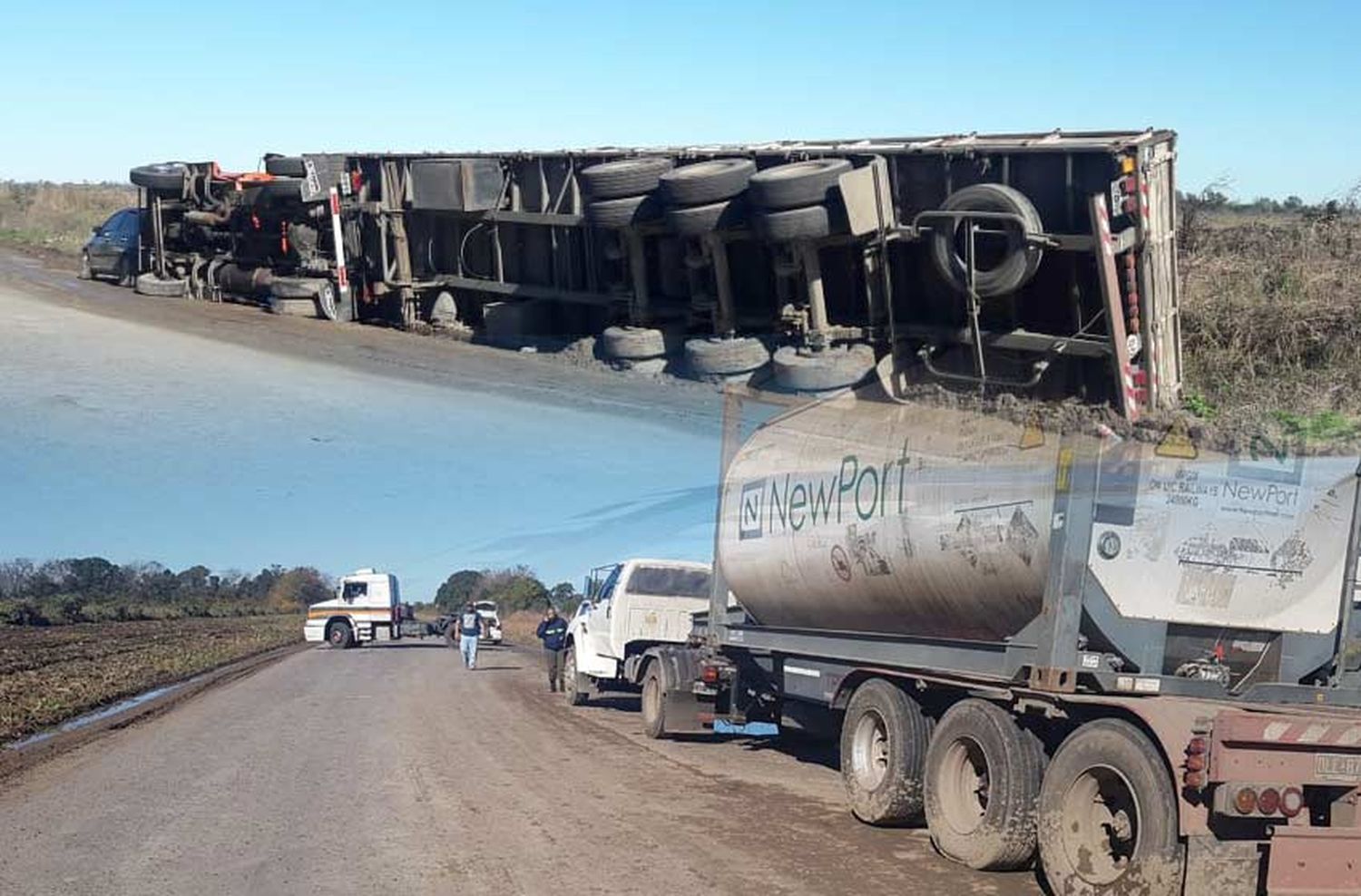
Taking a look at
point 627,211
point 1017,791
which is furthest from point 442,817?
point 627,211

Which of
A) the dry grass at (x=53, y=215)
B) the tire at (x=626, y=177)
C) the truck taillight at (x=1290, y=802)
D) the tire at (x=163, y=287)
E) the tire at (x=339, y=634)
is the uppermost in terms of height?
the dry grass at (x=53, y=215)

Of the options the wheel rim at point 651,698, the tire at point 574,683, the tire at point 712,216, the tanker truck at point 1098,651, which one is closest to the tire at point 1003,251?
the tanker truck at point 1098,651

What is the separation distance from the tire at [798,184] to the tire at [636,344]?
7.14 feet

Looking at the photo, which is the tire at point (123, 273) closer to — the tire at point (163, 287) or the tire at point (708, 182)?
the tire at point (163, 287)

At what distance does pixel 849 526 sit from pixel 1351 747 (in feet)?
14.7

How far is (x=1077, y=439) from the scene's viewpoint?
9805mm

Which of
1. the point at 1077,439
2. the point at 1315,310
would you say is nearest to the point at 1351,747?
the point at 1077,439

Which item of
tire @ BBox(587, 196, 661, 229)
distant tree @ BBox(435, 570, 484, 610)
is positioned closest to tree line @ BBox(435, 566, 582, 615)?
distant tree @ BBox(435, 570, 484, 610)

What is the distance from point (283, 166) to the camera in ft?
78.9

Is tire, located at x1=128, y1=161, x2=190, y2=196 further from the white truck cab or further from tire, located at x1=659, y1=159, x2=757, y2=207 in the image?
the white truck cab

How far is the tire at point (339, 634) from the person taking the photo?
43.8 m

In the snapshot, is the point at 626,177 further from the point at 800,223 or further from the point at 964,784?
the point at 964,784

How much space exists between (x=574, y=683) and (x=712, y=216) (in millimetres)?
8141

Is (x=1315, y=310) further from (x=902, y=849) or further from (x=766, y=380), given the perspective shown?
(x=902, y=849)
